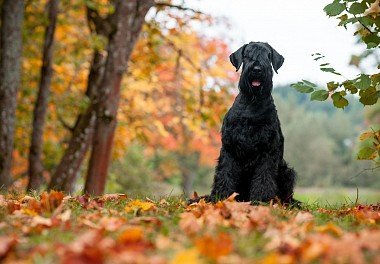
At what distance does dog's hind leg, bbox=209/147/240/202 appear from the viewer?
4.79m

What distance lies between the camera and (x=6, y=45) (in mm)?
8625

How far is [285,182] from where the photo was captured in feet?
16.8

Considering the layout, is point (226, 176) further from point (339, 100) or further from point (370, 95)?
point (370, 95)

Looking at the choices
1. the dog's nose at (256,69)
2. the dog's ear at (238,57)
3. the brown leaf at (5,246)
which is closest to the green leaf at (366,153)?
the dog's nose at (256,69)

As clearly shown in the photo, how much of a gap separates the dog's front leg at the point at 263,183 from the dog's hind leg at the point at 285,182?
404 mm

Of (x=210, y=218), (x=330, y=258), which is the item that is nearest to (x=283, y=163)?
(x=210, y=218)

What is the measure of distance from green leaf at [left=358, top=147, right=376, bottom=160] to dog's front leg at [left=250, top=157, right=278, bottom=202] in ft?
2.49

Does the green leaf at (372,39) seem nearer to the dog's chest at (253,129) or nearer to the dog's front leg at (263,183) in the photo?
the dog's chest at (253,129)

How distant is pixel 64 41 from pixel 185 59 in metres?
3.98

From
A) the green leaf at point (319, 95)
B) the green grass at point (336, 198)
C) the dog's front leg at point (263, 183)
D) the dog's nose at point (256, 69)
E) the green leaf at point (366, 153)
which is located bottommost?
the green grass at point (336, 198)

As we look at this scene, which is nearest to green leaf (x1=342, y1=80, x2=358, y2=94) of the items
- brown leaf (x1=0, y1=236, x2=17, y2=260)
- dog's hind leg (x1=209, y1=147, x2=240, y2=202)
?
dog's hind leg (x1=209, y1=147, x2=240, y2=202)

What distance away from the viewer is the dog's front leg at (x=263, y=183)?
4664mm

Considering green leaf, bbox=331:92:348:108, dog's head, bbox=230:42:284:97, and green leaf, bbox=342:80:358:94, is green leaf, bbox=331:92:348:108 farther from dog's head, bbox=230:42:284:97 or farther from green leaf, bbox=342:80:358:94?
dog's head, bbox=230:42:284:97

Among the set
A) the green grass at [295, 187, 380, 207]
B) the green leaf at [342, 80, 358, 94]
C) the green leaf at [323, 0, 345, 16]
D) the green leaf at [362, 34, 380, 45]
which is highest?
the green leaf at [323, 0, 345, 16]
